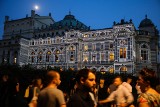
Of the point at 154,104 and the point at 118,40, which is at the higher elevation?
the point at 118,40

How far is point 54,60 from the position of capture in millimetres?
53812

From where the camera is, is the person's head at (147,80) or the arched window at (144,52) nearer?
the person's head at (147,80)

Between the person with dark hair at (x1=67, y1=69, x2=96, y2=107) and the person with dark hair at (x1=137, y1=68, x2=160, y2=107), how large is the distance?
3.29 ft

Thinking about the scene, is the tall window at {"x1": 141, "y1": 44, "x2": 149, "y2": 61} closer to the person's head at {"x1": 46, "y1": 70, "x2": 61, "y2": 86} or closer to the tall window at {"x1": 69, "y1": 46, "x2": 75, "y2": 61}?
the tall window at {"x1": 69, "y1": 46, "x2": 75, "y2": 61}

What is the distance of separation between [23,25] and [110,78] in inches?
1807

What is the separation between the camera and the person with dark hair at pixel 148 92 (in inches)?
155

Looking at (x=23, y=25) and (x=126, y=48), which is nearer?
(x=126, y=48)

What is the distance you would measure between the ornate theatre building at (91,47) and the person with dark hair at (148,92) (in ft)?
133

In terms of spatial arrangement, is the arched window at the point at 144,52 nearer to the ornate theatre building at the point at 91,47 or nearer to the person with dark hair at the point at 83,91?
the ornate theatre building at the point at 91,47

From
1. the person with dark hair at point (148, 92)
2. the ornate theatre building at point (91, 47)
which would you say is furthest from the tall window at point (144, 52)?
the person with dark hair at point (148, 92)

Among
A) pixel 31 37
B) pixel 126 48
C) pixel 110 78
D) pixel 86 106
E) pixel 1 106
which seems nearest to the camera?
pixel 86 106

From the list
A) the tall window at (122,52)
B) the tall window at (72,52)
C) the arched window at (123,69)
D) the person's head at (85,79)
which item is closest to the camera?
the person's head at (85,79)

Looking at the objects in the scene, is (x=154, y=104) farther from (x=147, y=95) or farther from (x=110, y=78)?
(x=110, y=78)

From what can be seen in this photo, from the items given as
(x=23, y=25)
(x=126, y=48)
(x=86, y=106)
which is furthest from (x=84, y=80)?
(x=23, y=25)
